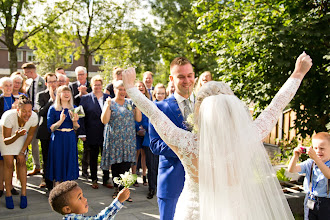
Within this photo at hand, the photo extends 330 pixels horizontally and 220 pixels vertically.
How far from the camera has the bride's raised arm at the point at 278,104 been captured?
7.86 ft

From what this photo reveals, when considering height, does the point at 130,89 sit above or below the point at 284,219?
above

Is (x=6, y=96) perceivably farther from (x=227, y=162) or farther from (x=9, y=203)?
(x=227, y=162)

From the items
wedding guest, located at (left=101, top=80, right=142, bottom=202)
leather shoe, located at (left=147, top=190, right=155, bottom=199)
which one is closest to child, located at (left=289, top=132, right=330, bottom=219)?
leather shoe, located at (left=147, top=190, right=155, bottom=199)

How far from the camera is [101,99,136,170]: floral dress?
6020mm

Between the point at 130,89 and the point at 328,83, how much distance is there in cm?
431

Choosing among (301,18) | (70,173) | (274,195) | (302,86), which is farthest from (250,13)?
(274,195)

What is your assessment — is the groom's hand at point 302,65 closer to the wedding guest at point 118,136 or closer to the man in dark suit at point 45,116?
the wedding guest at point 118,136

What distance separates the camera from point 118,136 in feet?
20.0

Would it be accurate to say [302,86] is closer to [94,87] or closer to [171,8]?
[94,87]

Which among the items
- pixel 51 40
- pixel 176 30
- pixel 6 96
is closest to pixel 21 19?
pixel 51 40

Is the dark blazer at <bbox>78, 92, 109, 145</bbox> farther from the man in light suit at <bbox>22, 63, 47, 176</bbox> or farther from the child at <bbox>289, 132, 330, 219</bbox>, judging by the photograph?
the child at <bbox>289, 132, 330, 219</bbox>

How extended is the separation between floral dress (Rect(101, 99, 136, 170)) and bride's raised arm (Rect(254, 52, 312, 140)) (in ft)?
12.7

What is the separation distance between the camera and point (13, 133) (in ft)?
17.9

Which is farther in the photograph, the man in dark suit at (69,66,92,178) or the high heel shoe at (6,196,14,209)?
the man in dark suit at (69,66,92,178)
